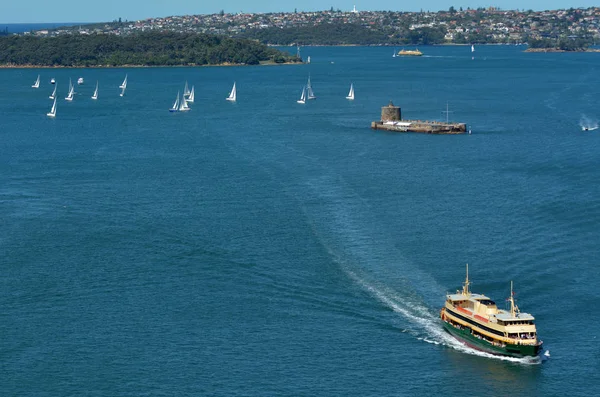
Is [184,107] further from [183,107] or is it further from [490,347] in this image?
[490,347]

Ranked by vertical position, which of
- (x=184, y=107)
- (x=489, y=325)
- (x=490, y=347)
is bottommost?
(x=490, y=347)

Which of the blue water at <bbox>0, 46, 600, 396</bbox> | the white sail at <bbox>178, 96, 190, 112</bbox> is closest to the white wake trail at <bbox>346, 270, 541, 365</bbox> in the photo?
the blue water at <bbox>0, 46, 600, 396</bbox>

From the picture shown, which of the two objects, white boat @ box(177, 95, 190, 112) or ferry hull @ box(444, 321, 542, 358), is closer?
ferry hull @ box(444, 321, 542, 358)

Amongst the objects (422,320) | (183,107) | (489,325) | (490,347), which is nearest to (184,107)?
(183,107)

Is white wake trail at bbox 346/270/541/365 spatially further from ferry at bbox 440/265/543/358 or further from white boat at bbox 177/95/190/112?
white boat at bbox 177/95/190/112

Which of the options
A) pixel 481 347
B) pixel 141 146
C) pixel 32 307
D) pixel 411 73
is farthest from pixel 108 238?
pixel 411 73

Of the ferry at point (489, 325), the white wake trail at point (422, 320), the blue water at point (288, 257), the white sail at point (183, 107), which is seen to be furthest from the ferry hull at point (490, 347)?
the white sail at point (183, 107)
